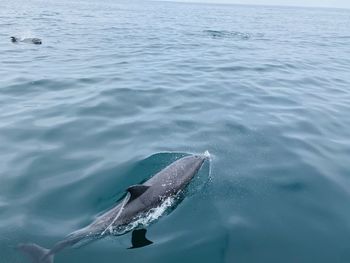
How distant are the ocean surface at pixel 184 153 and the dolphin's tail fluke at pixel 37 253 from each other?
21cm

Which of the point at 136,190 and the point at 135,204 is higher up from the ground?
the point at 136,190

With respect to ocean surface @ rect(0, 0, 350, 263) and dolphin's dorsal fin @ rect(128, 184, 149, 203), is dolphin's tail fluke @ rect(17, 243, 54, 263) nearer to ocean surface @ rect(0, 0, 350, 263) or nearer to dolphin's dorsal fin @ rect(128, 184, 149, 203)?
ocean surface @ rect(0, 0, 350, 263)

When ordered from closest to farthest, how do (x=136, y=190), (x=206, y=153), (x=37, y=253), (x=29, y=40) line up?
(x=37, y=253)
(x=136, y=190)
(x=206, y=153)
(x=29, y=40)

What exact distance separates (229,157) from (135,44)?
2496 centimetres

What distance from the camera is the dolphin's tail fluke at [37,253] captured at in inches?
315

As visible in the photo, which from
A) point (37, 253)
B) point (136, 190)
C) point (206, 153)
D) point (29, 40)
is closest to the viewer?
point (37, 253)

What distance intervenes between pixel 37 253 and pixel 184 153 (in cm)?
596

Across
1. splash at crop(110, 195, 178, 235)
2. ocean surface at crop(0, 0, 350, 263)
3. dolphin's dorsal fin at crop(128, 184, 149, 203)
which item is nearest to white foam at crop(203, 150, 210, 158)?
ocean surface at crop(0, 0, 350, 263)

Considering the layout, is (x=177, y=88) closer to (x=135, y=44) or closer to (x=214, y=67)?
(x=214, y=67)

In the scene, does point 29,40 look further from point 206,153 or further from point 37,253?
point 37,253

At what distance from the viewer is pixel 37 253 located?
26.7 feet

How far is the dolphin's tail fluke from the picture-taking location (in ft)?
26.3

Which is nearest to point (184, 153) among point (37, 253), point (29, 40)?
point (37, 253)

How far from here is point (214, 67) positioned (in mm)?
26672
